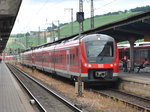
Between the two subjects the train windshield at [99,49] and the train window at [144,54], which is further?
the train window at [144,54]

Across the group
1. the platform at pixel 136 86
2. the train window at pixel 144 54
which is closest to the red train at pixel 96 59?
the platform at pixel 136 86

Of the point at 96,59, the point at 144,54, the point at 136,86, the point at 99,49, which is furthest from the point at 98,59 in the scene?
the point at 144,54

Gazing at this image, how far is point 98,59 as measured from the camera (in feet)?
57.8

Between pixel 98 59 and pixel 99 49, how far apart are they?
680mm

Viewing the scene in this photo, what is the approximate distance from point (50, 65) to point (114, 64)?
12.9 metres

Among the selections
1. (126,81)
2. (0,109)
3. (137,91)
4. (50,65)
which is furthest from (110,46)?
(50,65)

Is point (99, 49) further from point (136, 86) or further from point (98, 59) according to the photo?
point (136, 86)

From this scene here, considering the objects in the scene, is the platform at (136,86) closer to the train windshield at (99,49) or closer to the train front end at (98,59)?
the train front end at (98,59)

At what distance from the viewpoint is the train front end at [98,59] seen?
1750 centimetres

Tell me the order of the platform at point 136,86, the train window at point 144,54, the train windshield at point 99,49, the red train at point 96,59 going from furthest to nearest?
the train window at point 144,54 → the train windshield at point 99,49 → the red train at point 96,59 → the platform at point 136,86

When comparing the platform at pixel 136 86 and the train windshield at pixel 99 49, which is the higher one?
the train windshield at pixel 99 49

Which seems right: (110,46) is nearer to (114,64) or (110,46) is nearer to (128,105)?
(114,64)

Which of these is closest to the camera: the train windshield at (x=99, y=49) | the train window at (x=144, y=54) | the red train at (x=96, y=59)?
the red train at (x=96, y=59)

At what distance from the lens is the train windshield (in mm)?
17812
